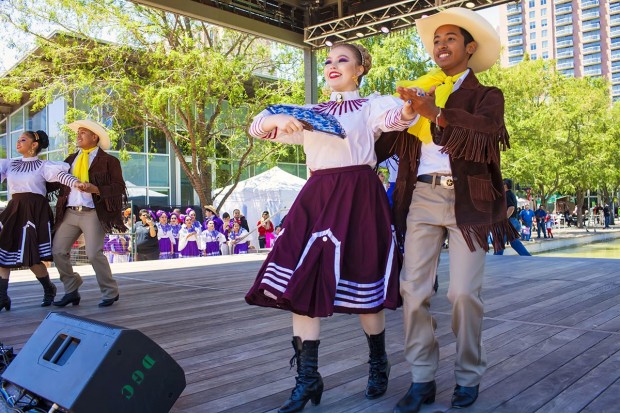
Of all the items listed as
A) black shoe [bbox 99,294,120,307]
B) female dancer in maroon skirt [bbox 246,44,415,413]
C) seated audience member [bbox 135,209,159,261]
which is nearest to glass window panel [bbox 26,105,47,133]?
seated audience member [bbox 135,209,159,261]

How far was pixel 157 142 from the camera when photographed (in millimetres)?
21047

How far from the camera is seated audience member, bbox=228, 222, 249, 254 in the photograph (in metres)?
13.5

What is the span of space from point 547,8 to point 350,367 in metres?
129

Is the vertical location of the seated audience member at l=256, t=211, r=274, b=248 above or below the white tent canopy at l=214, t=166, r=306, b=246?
below

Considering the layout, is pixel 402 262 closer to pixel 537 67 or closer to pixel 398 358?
pixel 398 358

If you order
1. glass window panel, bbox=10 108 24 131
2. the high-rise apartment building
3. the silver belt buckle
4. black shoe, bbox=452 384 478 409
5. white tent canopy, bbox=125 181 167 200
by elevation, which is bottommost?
black shoe, bbox=452 384 478 409

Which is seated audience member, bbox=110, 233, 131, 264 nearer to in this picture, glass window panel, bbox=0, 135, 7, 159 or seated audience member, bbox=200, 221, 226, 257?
seated audience member, bbox=200, 221, 226, 257

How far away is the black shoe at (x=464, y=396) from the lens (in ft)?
7.89

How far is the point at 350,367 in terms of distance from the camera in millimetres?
3094

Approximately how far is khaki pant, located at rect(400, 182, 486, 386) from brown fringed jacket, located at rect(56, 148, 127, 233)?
337 cm

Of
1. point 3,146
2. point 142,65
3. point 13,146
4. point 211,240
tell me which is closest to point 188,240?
point 211,240

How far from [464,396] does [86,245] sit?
387 cm

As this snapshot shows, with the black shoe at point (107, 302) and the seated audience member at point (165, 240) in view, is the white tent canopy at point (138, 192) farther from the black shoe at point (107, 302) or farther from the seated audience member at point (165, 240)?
the black shoe at point (107, 302)

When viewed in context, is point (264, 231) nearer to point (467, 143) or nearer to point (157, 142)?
point (157, 142)
